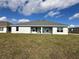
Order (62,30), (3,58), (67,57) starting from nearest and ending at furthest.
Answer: (3,58), (67,57), (62,30)

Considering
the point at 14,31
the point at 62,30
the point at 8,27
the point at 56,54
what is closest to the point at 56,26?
the point at 62,30

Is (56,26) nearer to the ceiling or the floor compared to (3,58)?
nearer to the ceiling

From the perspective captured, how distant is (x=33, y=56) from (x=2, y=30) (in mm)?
39830

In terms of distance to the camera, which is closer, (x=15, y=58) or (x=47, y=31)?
(x=15, y=58)

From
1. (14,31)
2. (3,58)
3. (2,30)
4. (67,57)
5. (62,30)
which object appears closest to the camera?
(3,58)

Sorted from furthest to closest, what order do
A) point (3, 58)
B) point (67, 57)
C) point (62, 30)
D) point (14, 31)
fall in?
point (14, 31)
point (62, 30)
point (67, 57)
point (3, 58)

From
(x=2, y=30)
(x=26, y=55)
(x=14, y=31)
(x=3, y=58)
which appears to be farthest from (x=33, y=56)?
(x=2, y=30)

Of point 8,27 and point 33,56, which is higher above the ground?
point 8,27

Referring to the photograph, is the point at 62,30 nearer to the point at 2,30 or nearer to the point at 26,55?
the point at 2,30

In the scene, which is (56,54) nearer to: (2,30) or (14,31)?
(14,31)

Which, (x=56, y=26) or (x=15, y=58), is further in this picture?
(x=56, y=26)

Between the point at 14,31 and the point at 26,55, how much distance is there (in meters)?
34.7

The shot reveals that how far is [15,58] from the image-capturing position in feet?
35.8

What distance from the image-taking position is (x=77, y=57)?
11719mm
